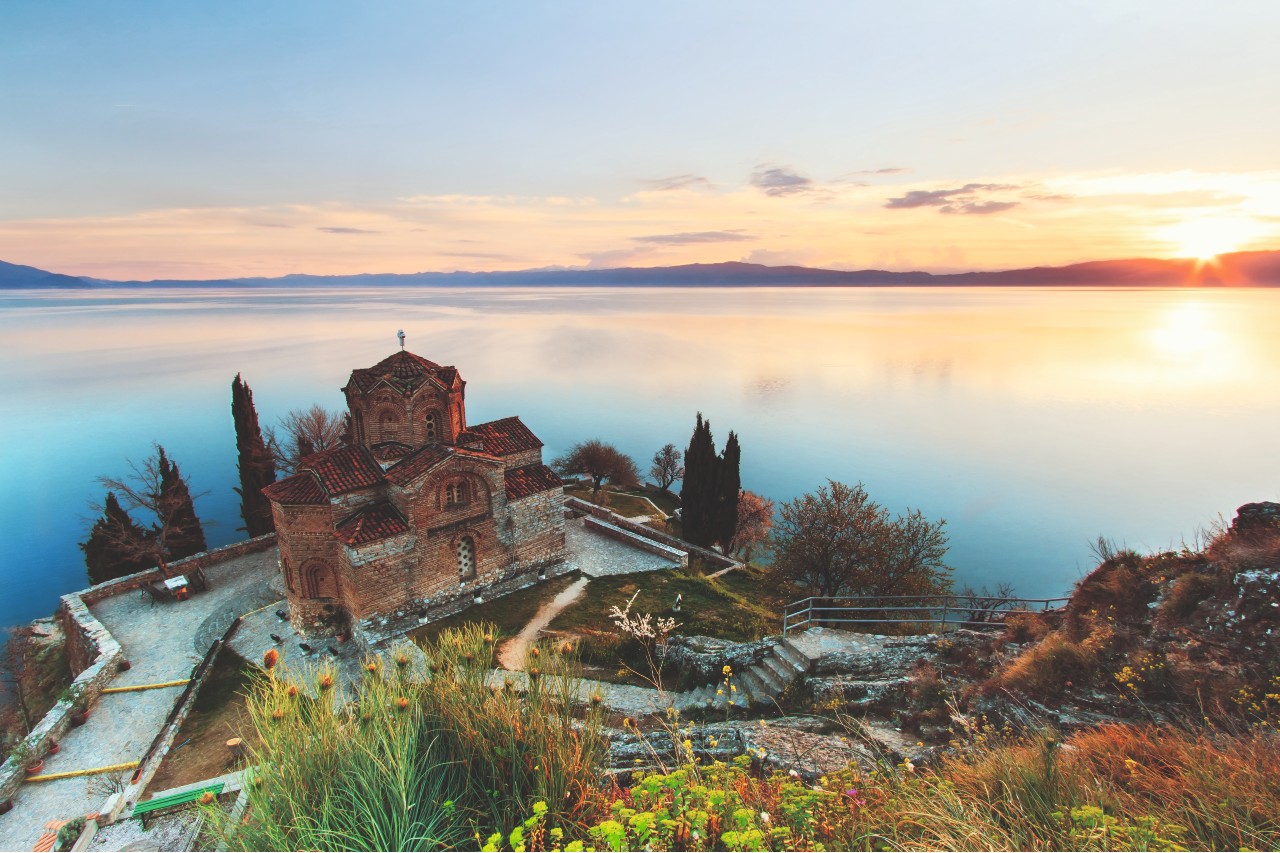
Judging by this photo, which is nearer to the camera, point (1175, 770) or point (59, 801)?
point (1175, 770)

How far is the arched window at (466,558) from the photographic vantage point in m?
16.1

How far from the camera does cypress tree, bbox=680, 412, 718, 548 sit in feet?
78.6

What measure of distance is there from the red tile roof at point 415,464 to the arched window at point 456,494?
87 centimetres

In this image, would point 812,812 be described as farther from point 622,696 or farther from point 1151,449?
point 1151,449

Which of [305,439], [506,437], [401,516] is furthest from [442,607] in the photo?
[305,439]

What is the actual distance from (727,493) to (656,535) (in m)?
4.23

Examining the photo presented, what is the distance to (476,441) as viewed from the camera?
55.2 ft

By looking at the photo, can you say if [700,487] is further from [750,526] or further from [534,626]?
[534,626]

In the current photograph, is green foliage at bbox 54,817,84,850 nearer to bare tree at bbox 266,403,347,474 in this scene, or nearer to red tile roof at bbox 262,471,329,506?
red tile roof at bbox 262,471,329,506

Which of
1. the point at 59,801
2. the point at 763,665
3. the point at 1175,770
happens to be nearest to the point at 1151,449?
the point at 763,665

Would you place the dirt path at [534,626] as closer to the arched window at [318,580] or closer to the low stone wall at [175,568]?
the arched window at [318,580]

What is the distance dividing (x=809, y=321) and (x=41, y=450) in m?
161

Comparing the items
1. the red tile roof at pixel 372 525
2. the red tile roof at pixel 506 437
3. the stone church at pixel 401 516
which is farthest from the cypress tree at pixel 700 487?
the red tile roof at pixel 372 525

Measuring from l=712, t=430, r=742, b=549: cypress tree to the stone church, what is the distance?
9.04 metres
